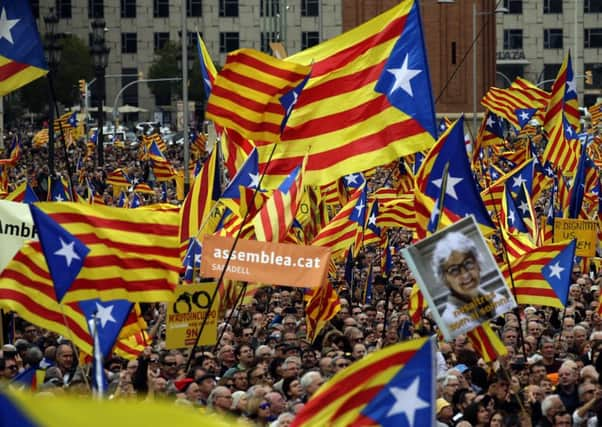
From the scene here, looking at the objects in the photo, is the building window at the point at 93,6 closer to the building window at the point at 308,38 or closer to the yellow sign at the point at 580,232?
the building window at the point at 308,38

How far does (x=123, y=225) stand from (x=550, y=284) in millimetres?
4794

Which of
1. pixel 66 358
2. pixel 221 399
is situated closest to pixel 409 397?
pixel 221 399

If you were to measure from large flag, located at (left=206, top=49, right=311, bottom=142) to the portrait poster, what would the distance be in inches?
104

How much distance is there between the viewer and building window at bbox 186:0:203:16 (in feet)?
320

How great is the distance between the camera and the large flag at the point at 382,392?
251 inches

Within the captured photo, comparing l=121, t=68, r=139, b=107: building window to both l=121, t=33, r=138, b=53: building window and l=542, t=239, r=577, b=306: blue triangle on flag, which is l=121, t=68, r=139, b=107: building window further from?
l=542, t=239, r=577, b=306: blue triangle on flag

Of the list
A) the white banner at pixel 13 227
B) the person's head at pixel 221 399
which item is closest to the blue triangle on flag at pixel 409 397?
the person's head at pixel 221 399

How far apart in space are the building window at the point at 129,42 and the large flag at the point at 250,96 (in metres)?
87.8

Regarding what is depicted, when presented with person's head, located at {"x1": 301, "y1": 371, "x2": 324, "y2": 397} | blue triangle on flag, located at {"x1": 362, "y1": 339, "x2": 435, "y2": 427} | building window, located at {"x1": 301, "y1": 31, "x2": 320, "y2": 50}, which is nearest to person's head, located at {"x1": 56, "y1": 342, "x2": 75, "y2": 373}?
person's head, located at {"x1": 301, "y1": 371, "x2": 324, "y2": 397}

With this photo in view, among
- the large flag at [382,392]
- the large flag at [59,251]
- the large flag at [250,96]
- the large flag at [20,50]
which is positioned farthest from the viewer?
the large flag at [20,50]

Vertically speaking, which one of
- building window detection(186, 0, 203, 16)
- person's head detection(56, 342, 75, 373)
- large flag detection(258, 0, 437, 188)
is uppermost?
building window detection(186, 0, 203, 16)

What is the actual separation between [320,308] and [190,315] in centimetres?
344

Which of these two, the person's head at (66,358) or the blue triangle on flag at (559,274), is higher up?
the blue triangle on flag at (559,274)

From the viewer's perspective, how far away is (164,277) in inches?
440
